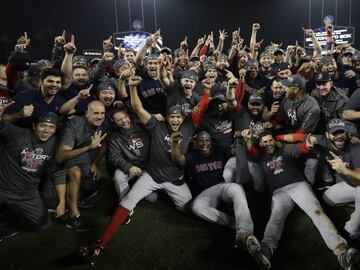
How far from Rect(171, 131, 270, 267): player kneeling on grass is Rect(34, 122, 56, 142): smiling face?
1.62 meters

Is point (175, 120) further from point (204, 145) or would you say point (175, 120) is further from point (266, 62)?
point (266, 62)

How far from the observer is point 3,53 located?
16.6m

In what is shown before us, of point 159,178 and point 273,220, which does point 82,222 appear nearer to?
point 159,178

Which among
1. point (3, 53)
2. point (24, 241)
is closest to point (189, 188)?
point (24, 241)

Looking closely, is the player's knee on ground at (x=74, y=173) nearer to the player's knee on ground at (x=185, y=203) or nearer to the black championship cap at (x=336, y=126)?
the player's knee on ground at (x=185, y=203)

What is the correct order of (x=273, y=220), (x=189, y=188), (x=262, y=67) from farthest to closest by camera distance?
(x=262, y=67) < (x=189, y=188) < (x=273, y=220)

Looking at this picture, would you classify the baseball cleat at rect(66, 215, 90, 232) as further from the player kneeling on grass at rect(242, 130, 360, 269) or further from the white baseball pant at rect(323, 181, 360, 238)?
the white baseball pant at rect(323, 181, 360, 238)

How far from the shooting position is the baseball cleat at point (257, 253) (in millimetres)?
3977

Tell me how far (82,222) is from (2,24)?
Answer: 52.1 ft

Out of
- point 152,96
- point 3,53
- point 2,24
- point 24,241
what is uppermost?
point 2,24

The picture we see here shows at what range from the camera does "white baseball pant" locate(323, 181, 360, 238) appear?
Answer: 448 cm

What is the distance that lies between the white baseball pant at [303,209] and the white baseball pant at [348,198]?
31 cm

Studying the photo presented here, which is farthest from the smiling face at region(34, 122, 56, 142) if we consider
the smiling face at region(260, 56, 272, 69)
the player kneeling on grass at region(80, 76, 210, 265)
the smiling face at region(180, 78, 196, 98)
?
the smiling face at region(260, 56, 272, 69)

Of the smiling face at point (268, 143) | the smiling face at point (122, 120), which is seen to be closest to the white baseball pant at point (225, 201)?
the smiling face at point (268, 143)
